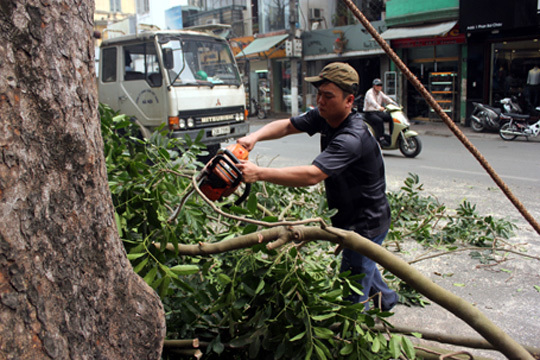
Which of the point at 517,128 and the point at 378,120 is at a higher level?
the point at 378,120

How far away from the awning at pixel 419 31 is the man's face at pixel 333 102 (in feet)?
43.4

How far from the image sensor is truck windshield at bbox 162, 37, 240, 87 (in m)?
9.10

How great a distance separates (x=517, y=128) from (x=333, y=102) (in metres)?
11.0

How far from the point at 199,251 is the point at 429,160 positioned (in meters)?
8.12

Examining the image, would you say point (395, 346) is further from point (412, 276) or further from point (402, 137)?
point (402, 137)

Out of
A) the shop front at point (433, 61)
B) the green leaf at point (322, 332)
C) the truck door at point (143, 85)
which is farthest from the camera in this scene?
the shop front at point (433, 61)

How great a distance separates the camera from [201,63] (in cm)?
949

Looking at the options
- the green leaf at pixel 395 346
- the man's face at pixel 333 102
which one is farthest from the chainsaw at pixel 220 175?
the green leaf at pixel 395 346

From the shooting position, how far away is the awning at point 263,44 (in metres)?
20.2

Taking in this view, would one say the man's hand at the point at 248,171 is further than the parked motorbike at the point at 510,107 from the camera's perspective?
No

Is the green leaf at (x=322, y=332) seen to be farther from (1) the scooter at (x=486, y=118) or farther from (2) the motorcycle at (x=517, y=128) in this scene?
(1) the scooter at (x=486, y=118)

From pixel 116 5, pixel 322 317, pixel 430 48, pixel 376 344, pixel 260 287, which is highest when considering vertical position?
pixel 116 5

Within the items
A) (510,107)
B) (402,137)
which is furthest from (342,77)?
(510,107)

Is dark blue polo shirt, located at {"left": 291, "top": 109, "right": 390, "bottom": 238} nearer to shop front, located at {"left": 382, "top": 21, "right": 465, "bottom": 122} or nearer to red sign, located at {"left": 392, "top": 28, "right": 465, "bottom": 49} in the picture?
shop front, located at {"left": 382, "top": 21, "right": 465, "bottom": 122}
